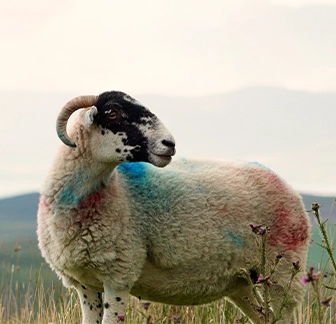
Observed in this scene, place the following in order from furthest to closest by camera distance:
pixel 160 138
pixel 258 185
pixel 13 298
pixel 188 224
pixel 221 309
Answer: pixel 13 298 < pixel 221 309 < pixel 258 185 < pixel 188 224 < pixel 160 138

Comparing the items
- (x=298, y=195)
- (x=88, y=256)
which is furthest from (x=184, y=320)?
(x=88, y=256)

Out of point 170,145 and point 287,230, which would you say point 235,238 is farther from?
point 170,145

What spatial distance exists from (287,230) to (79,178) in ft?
7.49

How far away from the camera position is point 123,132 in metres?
5.50

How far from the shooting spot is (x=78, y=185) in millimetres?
5680

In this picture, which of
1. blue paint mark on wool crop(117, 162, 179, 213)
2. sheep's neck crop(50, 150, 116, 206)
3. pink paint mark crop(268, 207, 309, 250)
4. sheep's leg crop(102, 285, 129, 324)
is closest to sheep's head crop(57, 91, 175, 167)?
sheep's neck crop(50, 150, 116, 206)

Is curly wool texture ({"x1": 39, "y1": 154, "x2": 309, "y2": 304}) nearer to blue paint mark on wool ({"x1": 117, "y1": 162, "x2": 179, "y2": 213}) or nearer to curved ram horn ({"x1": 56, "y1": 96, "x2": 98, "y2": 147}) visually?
blue paint mark on wool ({"x1": 117, "y1": 162, "x2": 179, "y2": 213})

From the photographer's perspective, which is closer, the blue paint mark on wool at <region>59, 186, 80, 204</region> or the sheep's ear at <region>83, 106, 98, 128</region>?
the sheep's ear at <region>83, 106, 98, 128</region>

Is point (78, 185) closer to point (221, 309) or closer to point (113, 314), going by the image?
point (113, 314)

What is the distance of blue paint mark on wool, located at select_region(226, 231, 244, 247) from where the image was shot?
6.27m

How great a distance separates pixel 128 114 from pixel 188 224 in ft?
4.09

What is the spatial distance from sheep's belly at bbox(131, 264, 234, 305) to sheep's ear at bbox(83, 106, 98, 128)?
4.75 ft

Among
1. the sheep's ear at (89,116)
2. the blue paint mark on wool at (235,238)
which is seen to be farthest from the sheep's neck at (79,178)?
the blue paint mark on wool at (235,238)

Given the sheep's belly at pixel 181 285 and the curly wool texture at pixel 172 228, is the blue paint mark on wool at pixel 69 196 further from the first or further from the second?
the sheep's belly at pixel 181 285
